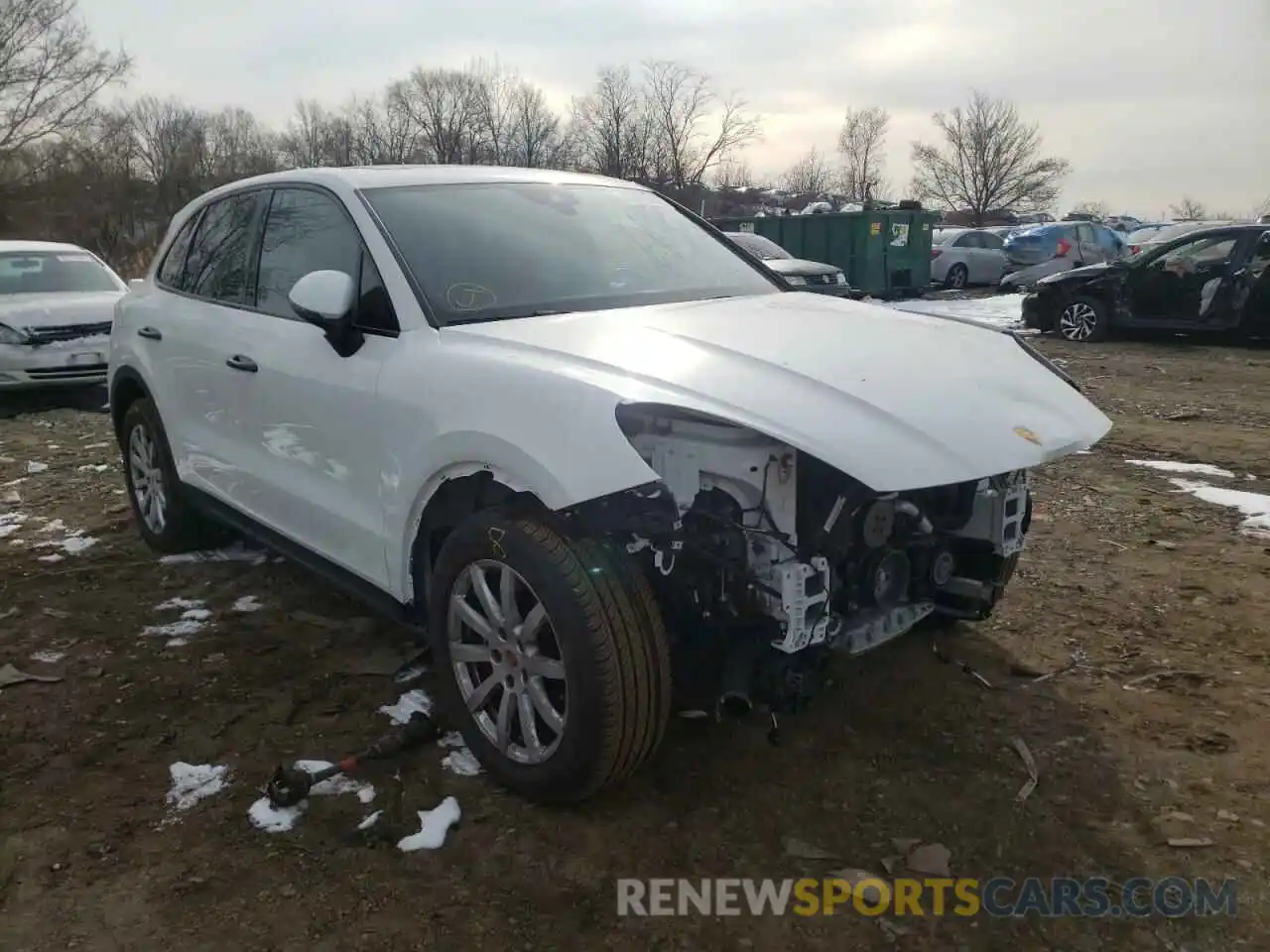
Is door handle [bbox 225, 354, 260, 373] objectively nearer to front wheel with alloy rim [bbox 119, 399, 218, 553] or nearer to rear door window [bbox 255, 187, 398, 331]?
rear door window [bbox 255, 187, 398, 331]

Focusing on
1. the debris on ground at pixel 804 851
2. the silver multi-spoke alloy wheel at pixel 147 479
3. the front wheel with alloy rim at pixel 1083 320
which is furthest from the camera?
the front wheel with alloy rim at pixel 1083 320

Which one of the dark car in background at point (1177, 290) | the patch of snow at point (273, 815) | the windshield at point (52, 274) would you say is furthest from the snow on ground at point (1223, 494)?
the windshield at point (52, 274)

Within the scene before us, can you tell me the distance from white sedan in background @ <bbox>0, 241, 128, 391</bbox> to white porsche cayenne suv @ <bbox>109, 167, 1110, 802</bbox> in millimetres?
6585

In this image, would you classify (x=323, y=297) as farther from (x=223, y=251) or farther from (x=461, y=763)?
(x=223, y=251)

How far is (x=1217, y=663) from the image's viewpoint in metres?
3.59

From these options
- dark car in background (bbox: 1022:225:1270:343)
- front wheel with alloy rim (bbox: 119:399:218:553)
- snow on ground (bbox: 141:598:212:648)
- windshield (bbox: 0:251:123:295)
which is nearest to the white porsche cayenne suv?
snow on ground (bbox: 141:598:212:648)

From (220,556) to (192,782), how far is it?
214cm

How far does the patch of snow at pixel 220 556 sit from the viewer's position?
15.9 ft

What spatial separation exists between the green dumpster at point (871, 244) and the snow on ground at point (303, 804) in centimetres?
1774

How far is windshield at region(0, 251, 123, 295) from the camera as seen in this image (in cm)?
1013

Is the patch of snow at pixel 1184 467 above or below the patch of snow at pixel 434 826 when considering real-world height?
above

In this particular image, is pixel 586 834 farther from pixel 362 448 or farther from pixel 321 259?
pixel 321 259

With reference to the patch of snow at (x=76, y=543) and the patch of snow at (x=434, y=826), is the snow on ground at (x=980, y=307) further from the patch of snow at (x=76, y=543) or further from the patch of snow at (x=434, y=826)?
the patch of snow at (x=434, y=826)

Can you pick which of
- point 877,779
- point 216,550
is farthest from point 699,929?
point 216,550
